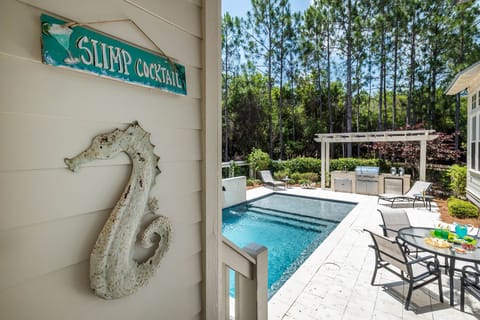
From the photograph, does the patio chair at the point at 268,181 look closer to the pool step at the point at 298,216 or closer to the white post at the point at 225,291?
the pool step at the point at 298,216

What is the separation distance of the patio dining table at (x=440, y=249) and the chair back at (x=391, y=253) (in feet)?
0.82

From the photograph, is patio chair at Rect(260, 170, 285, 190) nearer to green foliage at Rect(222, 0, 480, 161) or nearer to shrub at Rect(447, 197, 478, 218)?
green foliage at Rect(222, 0, 480, 161)

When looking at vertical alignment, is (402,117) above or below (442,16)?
below

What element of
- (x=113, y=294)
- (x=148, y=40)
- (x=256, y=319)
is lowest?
(x=256, y=319)

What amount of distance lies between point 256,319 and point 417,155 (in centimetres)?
1251

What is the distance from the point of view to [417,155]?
432 inches

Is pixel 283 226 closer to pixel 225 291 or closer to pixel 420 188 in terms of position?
pixel 420 188

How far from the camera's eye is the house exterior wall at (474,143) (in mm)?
6105

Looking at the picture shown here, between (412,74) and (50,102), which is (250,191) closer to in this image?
(50,102)

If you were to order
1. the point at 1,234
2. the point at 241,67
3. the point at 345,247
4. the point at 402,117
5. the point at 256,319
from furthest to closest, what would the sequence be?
1. the point at 241,67
2. the point at 402,117
3. the point at 345,247
4. the point at 256,319
5. the point at 1,234

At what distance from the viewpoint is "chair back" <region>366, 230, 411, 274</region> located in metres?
3.01

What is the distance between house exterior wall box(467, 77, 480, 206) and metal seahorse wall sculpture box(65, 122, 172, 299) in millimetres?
7988

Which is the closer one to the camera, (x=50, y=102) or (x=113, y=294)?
(x=50, y=102)

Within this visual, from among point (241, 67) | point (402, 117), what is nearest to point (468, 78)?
point (402, 117)
